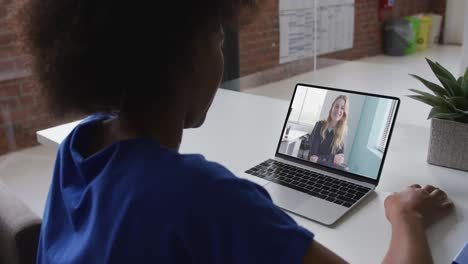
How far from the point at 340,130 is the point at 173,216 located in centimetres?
71

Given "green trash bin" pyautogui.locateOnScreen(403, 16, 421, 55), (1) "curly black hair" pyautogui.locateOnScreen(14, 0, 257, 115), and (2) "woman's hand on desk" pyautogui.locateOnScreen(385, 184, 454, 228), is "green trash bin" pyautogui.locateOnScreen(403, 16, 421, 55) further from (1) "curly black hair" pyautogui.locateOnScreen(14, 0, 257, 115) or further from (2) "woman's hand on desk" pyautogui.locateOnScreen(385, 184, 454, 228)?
(1) "curly black hair" pyautogui.locateOnScreen(14, 0, 257, 115)

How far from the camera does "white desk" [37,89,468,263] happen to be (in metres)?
0.88

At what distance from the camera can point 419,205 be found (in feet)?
3.07

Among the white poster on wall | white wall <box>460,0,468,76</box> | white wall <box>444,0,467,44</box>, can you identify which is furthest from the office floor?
white wall <box>460,0,468,76</box>

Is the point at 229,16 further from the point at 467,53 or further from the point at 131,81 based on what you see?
the point at 467,53

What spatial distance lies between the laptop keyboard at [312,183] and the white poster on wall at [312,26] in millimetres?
2397

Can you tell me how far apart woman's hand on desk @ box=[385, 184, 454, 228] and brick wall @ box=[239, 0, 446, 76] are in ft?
6.80

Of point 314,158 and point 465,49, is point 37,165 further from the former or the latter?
point 465,49

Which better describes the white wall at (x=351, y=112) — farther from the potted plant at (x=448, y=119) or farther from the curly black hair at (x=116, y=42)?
the curly black hair at (x=116, y=42)

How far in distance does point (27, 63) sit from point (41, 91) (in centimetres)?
→ 5

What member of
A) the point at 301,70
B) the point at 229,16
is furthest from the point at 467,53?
the point at 301,70

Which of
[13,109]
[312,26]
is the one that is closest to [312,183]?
[13,109]

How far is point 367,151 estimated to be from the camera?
1118mm

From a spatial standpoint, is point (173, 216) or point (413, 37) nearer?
point (173, 216)
